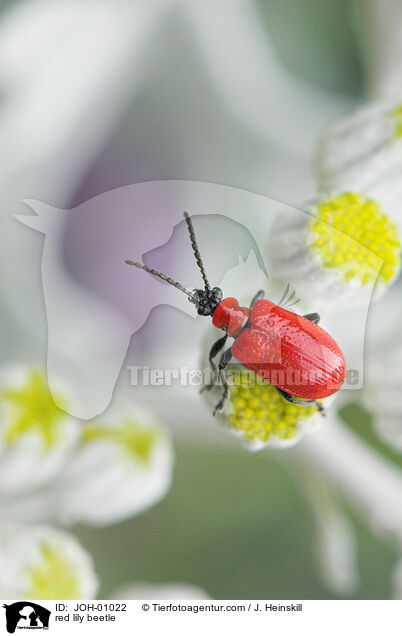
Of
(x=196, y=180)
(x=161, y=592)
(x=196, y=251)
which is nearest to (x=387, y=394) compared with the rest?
(x=196, y=251)

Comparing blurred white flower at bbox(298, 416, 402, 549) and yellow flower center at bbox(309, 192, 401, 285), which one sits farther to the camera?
blurred white flower at bbox(298, 416, 402, 549)

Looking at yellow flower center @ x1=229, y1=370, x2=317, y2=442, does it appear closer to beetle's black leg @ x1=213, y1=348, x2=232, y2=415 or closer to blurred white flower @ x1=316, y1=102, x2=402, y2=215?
beetle's black leg @ x1=213, y1=348, x2=232, y2=415

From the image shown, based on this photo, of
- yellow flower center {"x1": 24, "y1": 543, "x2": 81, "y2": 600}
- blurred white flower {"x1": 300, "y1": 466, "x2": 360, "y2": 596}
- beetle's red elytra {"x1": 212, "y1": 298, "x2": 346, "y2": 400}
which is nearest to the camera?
beetle's red elytra {"x1": 212, "y1": 298, "x2": 346, "y2": 400}

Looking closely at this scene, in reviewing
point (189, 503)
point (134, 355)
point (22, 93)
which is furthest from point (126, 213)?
point (22, 93)
